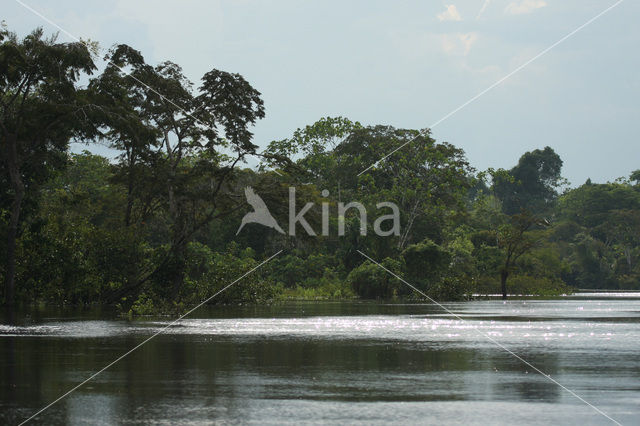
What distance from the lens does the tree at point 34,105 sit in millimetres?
29922

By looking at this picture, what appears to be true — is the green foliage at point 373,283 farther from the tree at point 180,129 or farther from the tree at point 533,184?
the tree at point 533,184

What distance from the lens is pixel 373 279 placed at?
52.2 meters

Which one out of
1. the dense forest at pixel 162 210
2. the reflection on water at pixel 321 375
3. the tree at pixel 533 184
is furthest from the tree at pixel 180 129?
the tree at pixel 533 184

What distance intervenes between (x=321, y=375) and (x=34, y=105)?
2299 centimetres

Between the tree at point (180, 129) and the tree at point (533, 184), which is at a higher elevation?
the tree at point (533, 184)

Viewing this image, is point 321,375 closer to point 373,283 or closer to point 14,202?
point 14,202

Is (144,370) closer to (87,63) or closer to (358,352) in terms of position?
(358,352)

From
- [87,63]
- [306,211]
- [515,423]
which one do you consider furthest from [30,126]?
[515,423]

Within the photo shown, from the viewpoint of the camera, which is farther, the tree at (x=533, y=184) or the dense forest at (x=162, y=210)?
the tree at (x=533, y=184)

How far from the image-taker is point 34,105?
1226 inches

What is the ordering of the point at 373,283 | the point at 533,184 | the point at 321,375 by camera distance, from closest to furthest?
the point at 321,375 → the point at 373,283 → the point at 533,184

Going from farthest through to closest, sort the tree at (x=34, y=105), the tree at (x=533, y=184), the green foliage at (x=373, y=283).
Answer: the tree at (x=533, y=184)
the green foliage at (x=373, y=283)
the tree at (x=34, y=105)

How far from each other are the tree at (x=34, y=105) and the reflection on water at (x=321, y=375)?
36.4 feet

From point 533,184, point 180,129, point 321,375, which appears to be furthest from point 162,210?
point 533,184
